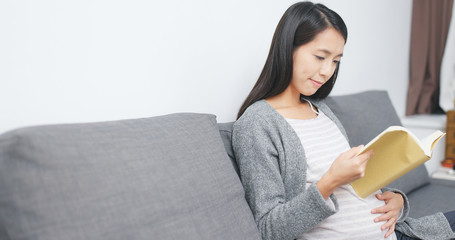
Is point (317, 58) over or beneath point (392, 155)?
over

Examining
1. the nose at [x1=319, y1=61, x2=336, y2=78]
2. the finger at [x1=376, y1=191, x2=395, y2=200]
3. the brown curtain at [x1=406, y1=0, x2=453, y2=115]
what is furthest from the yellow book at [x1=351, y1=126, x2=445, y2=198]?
the brown curtain at [x1=406, y1=0, x2=453, y2=115]

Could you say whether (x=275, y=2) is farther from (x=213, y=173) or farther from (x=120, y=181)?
(x=120, y=181)

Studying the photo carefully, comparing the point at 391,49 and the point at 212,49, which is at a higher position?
the point at 212,49

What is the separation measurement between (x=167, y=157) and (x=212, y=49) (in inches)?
22.6

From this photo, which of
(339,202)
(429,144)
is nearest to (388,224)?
(339,202)

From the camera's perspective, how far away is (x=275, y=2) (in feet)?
5.05

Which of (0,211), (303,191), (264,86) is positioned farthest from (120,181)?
(264,86)

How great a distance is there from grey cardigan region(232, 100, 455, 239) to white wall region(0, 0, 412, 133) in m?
0.24

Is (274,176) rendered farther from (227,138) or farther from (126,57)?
(126,57)

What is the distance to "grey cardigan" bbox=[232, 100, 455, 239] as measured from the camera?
3.10 ft

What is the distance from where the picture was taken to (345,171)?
3.06 ft

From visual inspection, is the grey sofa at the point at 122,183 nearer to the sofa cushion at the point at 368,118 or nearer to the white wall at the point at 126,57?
the white wall at the point at 126,57

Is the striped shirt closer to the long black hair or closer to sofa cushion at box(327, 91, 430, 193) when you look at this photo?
the long black hair

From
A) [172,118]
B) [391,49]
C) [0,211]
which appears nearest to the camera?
[0,211]
